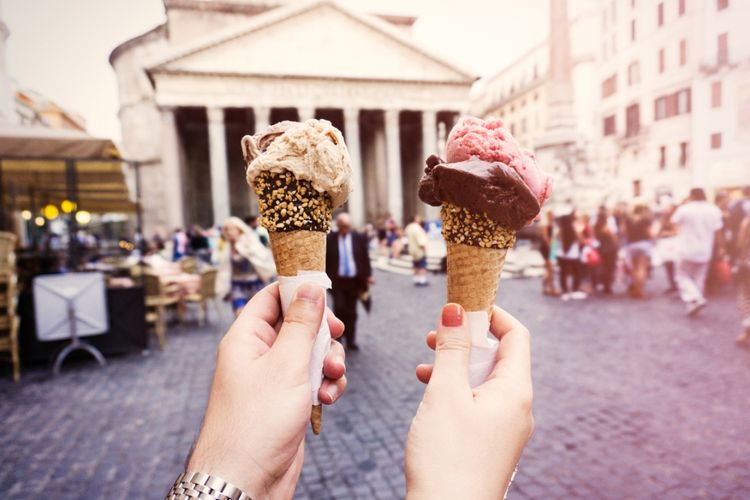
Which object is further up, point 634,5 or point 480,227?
point 634,5

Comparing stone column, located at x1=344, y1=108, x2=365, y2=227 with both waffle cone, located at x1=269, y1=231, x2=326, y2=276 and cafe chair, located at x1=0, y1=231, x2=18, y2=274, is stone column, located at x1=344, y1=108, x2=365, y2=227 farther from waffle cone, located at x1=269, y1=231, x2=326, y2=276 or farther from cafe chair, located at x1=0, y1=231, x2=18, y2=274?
waffle cone, located at x1=269, y1=231, x2=326, y2=276

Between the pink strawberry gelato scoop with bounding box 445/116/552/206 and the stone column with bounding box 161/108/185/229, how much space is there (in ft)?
97.6

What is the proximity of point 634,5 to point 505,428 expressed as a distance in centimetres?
914

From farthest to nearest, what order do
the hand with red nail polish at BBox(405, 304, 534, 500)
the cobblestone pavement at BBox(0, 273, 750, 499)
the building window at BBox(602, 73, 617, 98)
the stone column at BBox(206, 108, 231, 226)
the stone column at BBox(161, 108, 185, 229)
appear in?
1. the stone column at BBox(206, 108, 231, 226)
2. the stone column at BBox(161, 108, 185, 229)
3. the building window at BBox(602, 73, 617, 98)
4. the cobblestone pavement at BBox(0, 273, 750, 499)
5. the hand with red nail polish at BBox(405, 304, 534, 500)

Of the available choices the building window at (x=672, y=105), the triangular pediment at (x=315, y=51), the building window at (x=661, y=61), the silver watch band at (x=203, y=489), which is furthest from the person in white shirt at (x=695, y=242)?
the triangular pediment at (x=315, y=51)

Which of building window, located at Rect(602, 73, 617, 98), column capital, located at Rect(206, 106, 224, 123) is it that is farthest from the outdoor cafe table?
column capital, located at Rect(206, 106, 224, 123)

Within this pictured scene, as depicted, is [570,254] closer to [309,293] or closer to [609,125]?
[609,125]

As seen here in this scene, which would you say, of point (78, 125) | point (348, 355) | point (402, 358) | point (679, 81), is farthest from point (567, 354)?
point (78, 125)

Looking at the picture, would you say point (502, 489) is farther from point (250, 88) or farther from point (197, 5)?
point (197, 5)

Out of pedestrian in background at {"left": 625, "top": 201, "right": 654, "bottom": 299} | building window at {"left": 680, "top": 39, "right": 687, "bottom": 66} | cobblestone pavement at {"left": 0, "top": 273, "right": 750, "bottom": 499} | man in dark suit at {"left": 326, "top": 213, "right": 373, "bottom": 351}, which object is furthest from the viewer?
pedestrian in background at {"left": 625, "top": 201, "right": 654, "bottom": 299}

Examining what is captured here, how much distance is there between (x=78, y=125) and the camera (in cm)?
2005

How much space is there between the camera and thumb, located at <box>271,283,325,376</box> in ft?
4.04

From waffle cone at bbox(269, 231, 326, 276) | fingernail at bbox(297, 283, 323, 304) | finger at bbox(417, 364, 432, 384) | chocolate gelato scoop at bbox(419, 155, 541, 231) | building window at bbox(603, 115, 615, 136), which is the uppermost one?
building window at bbox(603, 115, 615, 136)

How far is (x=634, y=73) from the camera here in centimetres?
912
